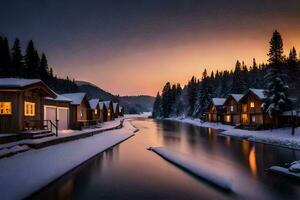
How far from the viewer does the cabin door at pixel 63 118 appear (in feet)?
135

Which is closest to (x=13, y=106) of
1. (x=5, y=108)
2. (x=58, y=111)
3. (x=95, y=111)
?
(x=5, y=108)

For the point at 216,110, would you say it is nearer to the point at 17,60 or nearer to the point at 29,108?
the point at 29,108

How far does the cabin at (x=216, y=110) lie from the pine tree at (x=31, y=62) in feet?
178

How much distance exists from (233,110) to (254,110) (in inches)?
430

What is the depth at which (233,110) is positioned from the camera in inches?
2707

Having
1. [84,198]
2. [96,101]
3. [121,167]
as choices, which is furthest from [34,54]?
[84,198]

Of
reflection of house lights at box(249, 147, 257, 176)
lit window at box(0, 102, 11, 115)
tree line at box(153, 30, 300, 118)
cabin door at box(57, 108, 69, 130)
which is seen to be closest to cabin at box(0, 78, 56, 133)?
lit window at box(0, 102, 11, 115)

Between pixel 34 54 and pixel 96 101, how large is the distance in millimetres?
30389

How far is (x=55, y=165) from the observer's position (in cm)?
1819

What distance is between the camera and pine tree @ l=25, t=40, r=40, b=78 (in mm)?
84688

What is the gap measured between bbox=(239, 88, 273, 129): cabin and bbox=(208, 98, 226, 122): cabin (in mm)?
13967

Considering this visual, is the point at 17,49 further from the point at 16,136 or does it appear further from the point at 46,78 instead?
the point at 16,136

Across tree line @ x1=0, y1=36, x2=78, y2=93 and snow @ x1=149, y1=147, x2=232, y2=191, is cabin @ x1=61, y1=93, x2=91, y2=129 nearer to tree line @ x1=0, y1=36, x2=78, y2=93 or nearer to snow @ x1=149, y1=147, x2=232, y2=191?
snow @ x1=149, y1=147, x2=232, y2=191

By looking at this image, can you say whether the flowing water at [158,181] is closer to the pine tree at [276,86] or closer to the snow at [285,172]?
the snow at [285,172]
